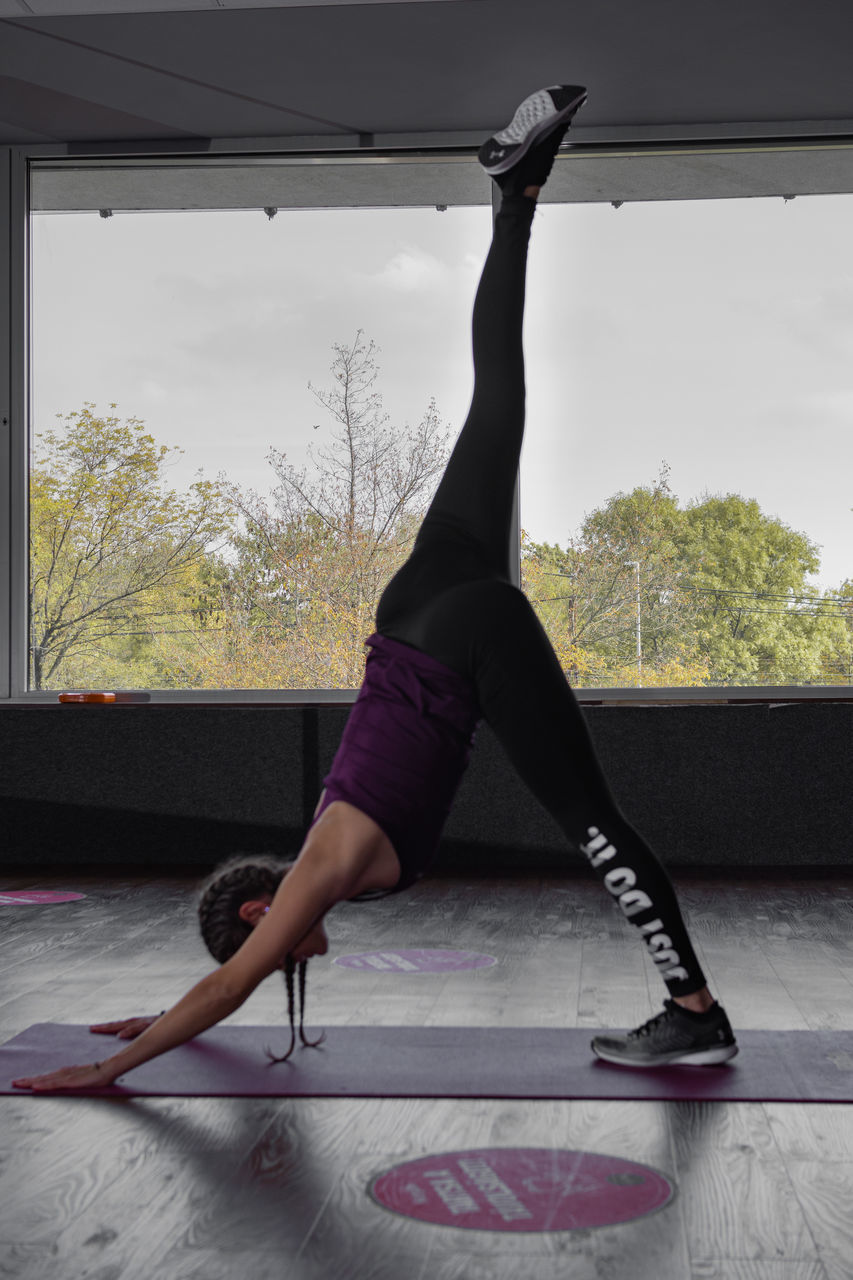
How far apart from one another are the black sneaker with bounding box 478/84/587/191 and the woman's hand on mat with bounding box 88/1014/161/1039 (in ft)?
5.87

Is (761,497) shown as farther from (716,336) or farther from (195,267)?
(195,267)

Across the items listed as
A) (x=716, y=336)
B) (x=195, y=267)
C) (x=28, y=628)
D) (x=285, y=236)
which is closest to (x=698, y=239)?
(x=716, y=336)

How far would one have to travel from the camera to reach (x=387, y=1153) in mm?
1920

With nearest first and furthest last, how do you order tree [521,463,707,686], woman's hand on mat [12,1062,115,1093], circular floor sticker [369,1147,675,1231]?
circular floor sticker [369,1147,675,1231] → woman's hand on mat [12,1062,115,1093] → tree [521,463,707,686]

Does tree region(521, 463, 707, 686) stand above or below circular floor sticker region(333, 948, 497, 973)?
above

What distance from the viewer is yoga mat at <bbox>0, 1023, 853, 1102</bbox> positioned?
7.27ft

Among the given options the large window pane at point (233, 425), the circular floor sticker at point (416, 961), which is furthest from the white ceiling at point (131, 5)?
the circular floor sticker at point (416, 961)

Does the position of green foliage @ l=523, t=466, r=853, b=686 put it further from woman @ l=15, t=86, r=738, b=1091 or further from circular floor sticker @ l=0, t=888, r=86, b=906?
woman @ l=15, t=86, r=738, b=1091

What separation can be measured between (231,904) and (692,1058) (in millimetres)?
876

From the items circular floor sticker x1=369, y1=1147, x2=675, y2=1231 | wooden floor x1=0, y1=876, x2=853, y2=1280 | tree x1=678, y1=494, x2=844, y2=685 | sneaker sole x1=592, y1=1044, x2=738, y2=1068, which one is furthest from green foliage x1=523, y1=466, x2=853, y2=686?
circular floor sticker x1=369, y1=1147, x2=675, y2=1231

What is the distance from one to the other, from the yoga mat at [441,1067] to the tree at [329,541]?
3.00 meters

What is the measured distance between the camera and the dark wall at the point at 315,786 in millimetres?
5039

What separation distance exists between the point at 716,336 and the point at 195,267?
89.4 inches

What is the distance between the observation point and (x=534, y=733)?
7.32 feet
